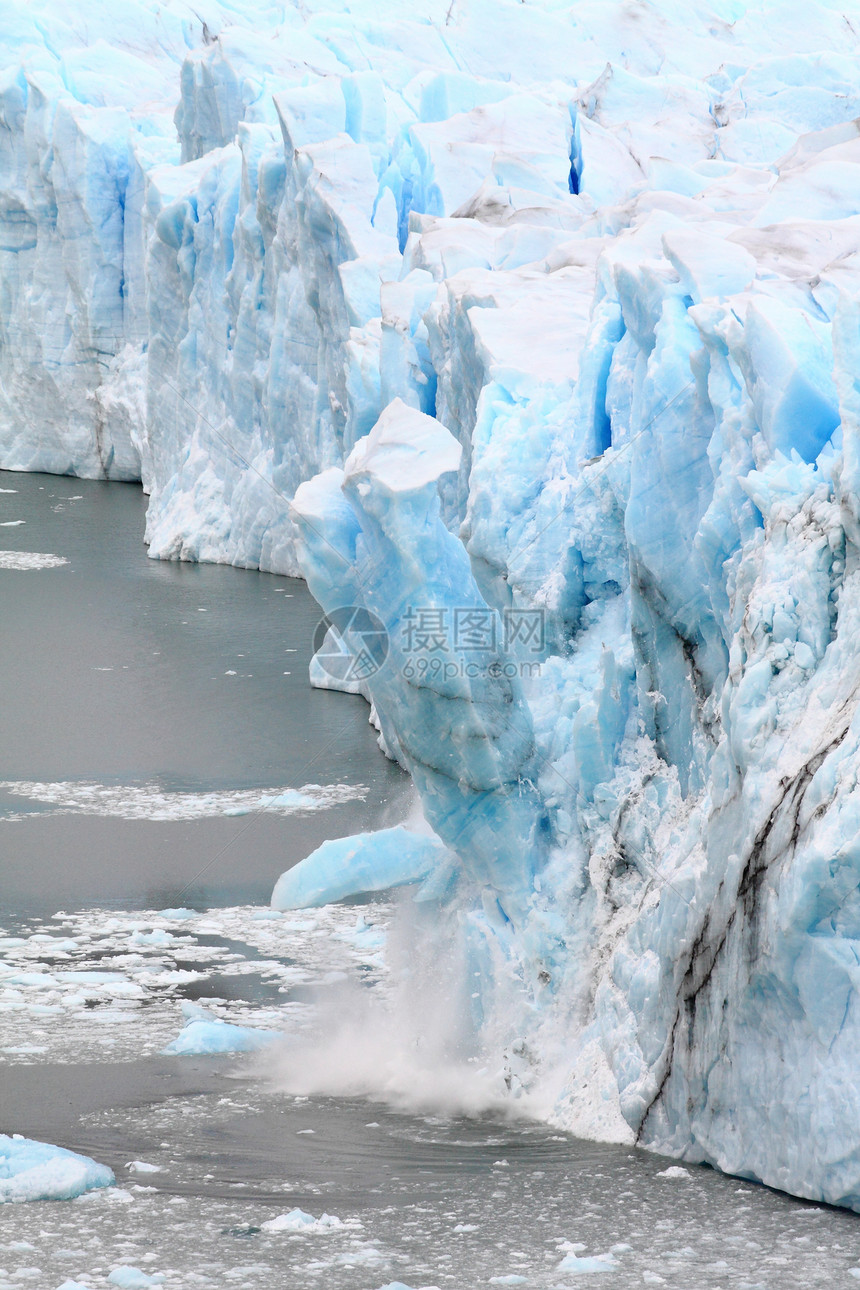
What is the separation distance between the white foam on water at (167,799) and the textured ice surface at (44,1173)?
4846 millimetres

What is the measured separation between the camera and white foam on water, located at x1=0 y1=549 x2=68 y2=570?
51.9 ft

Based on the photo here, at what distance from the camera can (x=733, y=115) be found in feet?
47.1

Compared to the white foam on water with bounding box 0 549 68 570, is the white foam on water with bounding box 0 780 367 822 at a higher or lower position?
lower

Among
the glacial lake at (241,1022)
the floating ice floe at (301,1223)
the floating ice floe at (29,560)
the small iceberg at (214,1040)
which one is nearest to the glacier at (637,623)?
the glacial lake at (241,1022)

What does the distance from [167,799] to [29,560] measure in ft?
25.2

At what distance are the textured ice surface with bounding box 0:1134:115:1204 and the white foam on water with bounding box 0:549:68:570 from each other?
1232cm

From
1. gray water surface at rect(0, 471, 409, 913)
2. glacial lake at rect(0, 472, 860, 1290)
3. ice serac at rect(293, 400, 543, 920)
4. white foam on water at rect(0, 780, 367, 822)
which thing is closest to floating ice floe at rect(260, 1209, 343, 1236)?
glacial lake at rect(0, 472, 860, 1290)

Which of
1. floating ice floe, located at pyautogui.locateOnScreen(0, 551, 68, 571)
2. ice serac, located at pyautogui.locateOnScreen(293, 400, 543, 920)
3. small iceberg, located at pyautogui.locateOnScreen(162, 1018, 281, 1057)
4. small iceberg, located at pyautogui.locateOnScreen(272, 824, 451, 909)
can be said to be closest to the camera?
ice serac, located at pyautogui.locateOnScreen(293, 400, 543, 920)

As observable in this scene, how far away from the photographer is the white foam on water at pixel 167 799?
29.6ft

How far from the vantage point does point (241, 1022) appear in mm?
6145

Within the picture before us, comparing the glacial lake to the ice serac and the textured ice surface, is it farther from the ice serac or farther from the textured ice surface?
the ice serac
